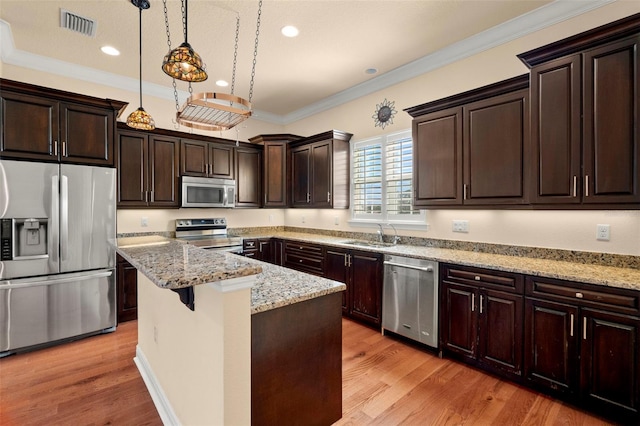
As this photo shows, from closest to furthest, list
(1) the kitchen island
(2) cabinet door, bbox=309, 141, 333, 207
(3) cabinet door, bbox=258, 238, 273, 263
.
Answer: (1) the kitchen island < (2) cabinet door, bbox=309, 141, 333, 207 < (3) cabinet door, bbox=258, 238, 273, 263

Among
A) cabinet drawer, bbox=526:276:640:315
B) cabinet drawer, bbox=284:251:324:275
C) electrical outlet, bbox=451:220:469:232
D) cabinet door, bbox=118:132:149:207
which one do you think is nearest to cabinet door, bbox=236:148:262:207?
cabinet drawer, bbox=284:251:324:275

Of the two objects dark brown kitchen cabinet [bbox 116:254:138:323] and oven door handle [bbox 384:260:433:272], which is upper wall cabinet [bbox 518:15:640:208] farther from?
dark brown kitchen cabinet [bbox 116:254:138:323]

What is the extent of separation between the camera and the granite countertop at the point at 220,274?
1.12 meters

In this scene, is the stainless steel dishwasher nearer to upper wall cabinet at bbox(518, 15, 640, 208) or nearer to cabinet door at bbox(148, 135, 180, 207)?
upper wall cabinet at bbox(518, 15, 640, 208)

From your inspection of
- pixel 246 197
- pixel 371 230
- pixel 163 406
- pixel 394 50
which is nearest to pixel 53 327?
pixel 163 406

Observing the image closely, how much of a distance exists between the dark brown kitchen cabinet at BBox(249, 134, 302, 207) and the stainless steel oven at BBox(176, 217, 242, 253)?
87cm

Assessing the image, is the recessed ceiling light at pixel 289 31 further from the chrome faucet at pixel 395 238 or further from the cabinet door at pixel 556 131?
the chrome faucet at pixel 395 238

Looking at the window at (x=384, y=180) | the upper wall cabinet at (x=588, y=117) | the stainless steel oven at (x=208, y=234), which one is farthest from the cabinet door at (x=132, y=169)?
the upper wall cabinet at (x=588, y=117)

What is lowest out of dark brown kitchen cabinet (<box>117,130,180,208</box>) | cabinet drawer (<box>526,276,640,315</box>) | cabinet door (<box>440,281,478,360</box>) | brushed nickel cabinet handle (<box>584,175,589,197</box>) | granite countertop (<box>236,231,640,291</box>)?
cabinet door (<box>440,281,478,360</box>)

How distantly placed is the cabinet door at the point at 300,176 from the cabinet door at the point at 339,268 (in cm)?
122

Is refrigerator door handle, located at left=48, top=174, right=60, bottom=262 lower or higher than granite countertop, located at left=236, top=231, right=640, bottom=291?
higher

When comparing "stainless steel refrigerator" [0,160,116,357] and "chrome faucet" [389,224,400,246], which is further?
"chrome faucet" [389,224,400,246]

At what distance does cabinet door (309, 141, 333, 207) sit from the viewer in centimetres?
443

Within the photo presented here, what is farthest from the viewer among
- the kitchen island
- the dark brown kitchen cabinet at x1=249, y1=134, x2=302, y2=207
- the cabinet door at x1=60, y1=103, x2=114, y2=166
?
the dark brown kitchen cabinet at x1=249, y1=134, x2=302, y2=207
